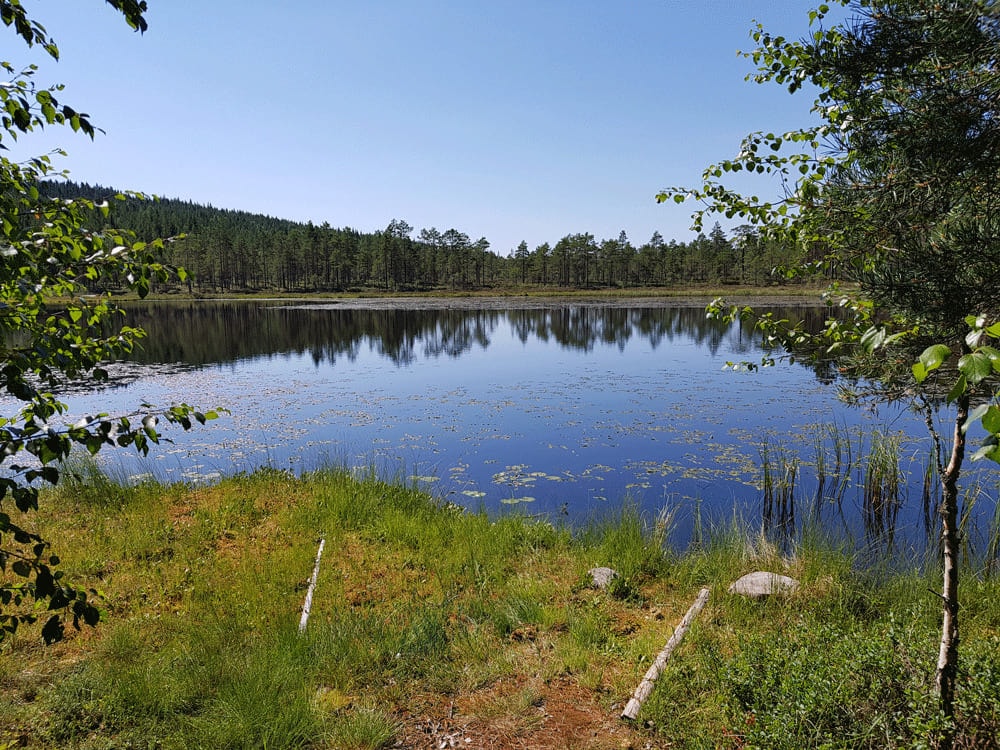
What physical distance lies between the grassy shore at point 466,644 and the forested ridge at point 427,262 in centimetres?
10718

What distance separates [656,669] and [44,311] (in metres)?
5.64

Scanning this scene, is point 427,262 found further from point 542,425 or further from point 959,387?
point 959,387

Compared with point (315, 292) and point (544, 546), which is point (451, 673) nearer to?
point (544, 546)

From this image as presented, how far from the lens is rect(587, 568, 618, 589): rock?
284 inches

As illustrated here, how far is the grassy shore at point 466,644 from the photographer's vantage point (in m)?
4.01

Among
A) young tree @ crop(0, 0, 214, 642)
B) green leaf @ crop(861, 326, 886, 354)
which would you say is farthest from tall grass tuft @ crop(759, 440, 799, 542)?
young tree @ crop(0, 0, 214, 642)

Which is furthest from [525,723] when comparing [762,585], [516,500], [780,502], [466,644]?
[780,502]

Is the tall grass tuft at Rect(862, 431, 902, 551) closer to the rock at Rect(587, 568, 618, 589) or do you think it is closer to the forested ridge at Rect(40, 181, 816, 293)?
the rock at Rect(587, 568, 618, 589)

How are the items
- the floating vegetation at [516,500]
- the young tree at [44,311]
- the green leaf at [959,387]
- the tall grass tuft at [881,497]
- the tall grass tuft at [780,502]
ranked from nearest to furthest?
1. the green leaf at [959,387]
2. the young tree at [44,311]
3. the tall grass tuft at [881,497]
4. the tall grass tuft at [780,502]
5. the floating vegetation at [516,500]

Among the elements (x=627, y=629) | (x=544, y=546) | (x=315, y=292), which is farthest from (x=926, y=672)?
(x=315, y=292)

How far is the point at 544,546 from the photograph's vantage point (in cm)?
863

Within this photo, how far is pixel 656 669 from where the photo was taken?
195 inches

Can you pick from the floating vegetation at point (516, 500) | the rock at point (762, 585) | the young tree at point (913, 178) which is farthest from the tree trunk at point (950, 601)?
the floating vegetation at point (516, 500)

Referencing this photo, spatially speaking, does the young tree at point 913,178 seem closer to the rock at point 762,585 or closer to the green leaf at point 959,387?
the green leaf at point 959,387
